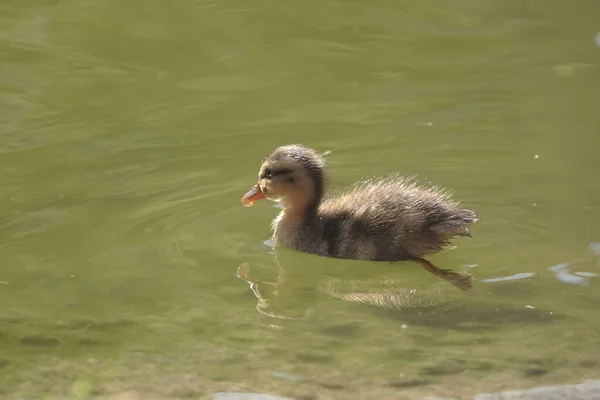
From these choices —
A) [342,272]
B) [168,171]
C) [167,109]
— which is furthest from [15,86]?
[342,272]

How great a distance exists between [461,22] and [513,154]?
7.86 ft

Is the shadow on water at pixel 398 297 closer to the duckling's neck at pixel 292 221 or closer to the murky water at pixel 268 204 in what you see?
the murky water at pixel 268 204

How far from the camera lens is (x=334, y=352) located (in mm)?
4305

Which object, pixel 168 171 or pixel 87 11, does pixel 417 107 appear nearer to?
pixel 168 171

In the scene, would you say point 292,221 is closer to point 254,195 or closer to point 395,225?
point 254,195

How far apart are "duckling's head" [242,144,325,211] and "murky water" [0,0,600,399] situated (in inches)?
8.7

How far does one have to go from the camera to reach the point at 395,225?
5.39 metres

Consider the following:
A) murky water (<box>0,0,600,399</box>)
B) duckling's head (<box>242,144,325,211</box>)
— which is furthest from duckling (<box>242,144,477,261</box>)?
murky water (<box>0,0,600,399</box>)

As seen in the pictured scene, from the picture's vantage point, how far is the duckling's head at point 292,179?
5.75m

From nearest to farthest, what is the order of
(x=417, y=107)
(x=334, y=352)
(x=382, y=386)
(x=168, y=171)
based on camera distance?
(x=382, y=386) → (x=334, y=352) → (x=168, y=171) → (x=417, y=107)

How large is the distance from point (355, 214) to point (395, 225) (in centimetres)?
22

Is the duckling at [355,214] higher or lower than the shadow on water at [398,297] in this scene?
higher

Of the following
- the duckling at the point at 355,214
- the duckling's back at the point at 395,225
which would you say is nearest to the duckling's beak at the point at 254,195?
the duckling at the point at 355,214

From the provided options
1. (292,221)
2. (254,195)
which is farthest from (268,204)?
(292,221)
